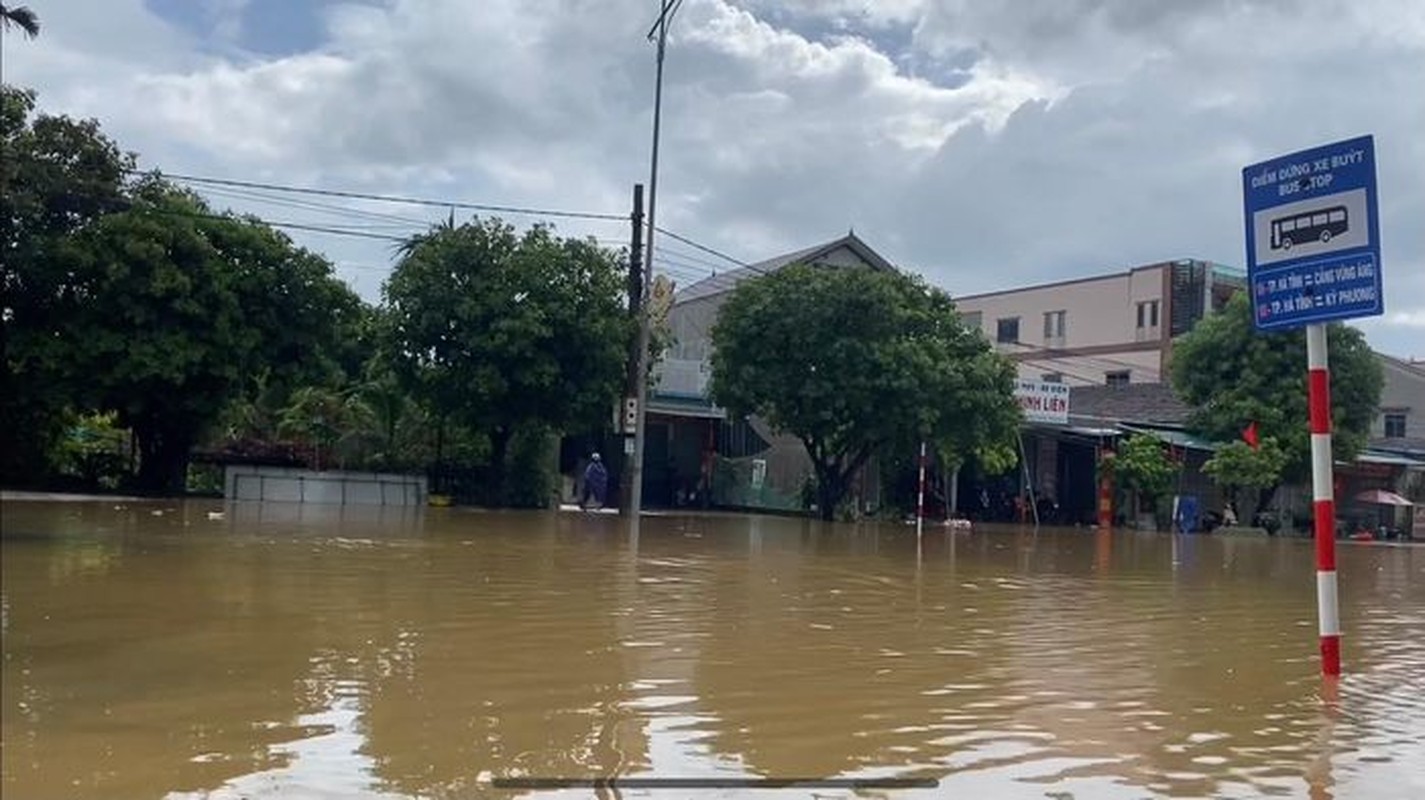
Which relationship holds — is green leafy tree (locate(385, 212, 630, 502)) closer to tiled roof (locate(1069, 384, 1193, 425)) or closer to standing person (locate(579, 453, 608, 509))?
standing person (locate(579, 453, 608, 509))

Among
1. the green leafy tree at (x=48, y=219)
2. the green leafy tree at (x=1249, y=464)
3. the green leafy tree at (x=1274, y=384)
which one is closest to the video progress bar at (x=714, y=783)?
the green leafy tree at (x=48, y=219)

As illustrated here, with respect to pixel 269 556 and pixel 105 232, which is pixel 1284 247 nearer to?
pixel 269 556

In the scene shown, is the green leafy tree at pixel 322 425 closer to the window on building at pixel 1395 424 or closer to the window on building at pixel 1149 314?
the window on building at pixel 1149 314

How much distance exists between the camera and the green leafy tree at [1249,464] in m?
36.1

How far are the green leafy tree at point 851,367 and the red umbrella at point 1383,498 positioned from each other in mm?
16118

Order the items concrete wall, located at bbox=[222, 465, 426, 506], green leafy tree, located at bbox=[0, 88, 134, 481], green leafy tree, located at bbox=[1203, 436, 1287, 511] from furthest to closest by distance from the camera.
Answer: green leafy tree, located at bbox=[1203, 436, 1287, 511] → concrete wall, located at bbox=[222, 465, 426, 506] → green leafy tree, located at bbox=[0, 88, 134, 481]

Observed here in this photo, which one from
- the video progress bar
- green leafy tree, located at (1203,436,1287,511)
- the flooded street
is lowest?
the video progress bar

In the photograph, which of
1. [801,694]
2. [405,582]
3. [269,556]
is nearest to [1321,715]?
[801,694]

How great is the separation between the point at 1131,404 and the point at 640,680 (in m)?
43.8

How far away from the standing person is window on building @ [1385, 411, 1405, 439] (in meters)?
36.3

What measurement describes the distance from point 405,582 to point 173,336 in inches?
562

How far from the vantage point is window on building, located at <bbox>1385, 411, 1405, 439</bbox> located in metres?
53.2

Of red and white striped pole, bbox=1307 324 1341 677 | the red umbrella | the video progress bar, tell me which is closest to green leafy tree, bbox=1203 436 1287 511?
the red umbrella

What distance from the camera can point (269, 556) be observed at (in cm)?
1285
